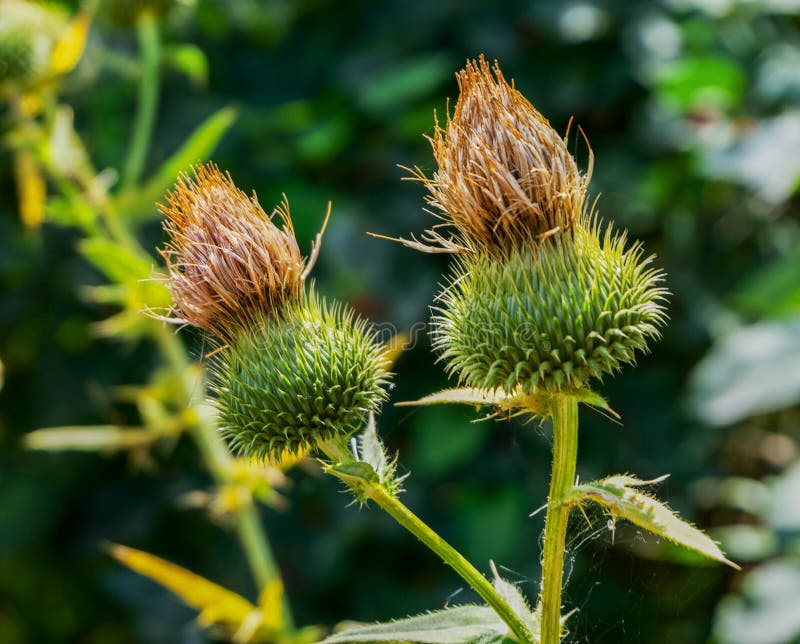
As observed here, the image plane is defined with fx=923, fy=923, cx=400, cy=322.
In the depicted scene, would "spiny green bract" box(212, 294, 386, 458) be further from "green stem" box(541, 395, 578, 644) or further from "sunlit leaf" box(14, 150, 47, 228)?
"sunlit leaf" box(14, 150, 47, 228)

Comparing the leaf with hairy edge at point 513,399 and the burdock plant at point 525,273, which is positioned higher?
the burdock plant at point 525,273

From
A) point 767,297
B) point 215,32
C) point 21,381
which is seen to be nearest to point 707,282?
point 767,297

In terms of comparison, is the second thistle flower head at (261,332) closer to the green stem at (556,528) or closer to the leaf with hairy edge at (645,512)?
the green stem at (556,528)

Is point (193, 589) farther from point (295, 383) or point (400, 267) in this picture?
point (400, 267)

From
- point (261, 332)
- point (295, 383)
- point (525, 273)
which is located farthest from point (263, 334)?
point (525, 273)

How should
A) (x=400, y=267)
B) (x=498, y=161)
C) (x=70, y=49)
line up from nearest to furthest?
(x=498, y=161)
(x=70, y=49)
(x=400, y=267)

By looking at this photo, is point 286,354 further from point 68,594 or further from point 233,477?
point 68,594

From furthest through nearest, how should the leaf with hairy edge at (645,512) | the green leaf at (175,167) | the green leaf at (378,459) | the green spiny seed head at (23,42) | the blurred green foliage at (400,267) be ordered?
the blurred green foliage at (400,267) → the green spiny seed head at (23,42) → the green leaf at (175,167) → the green leaf at (378,459) → the leaf with hairy edge at (645,512)

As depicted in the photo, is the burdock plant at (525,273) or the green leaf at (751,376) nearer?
the burdock plant at (525,273)

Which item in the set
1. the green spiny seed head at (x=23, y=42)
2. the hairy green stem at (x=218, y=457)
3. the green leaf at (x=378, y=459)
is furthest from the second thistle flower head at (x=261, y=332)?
the green spiny seed head at (x=23, y=42)
